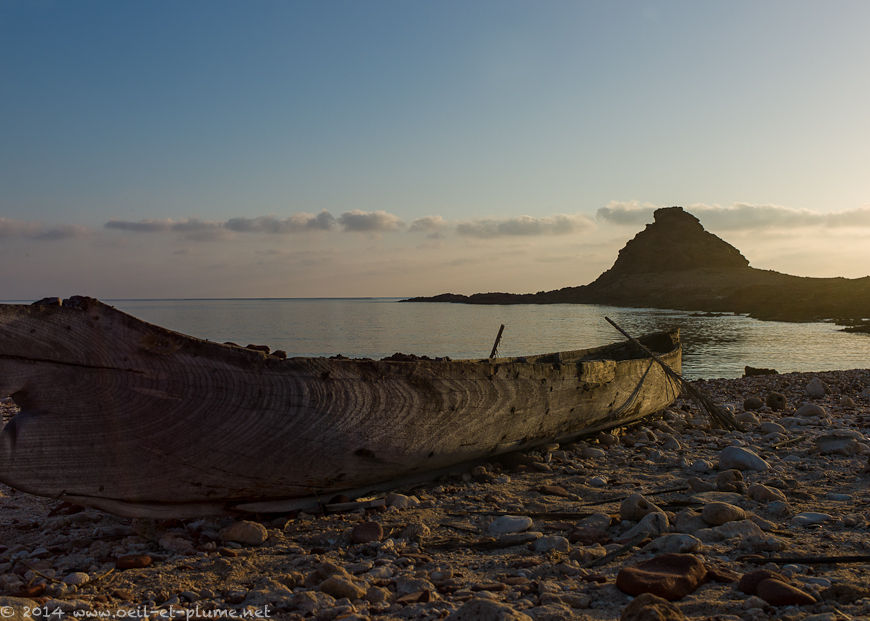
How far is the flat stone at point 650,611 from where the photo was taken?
93.0 inches

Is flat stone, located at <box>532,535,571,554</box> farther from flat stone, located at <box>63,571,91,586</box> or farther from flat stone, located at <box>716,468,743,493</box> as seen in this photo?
flat stone, located at <box>63,571,91,586</box>

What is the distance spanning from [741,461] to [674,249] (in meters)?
117

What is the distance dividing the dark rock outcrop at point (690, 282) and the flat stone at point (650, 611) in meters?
65.1

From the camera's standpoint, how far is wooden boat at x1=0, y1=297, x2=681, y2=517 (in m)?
3.53

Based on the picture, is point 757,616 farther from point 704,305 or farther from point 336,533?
point 704,305

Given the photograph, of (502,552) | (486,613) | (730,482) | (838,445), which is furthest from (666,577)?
(838,445)

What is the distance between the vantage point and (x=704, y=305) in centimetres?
8225

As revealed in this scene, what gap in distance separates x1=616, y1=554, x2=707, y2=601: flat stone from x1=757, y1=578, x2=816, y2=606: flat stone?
306 millimetres

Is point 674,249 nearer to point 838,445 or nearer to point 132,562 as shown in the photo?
point 838,445

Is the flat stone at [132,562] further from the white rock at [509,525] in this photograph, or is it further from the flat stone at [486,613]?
the white rock at [509,525]

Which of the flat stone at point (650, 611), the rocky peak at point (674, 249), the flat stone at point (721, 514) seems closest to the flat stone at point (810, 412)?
the flat stone at point (721, 514)

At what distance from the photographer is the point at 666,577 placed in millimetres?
2848

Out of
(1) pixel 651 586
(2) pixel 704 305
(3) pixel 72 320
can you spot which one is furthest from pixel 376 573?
(2) pixel 704 305

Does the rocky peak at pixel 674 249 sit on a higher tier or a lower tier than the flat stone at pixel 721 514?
higher
